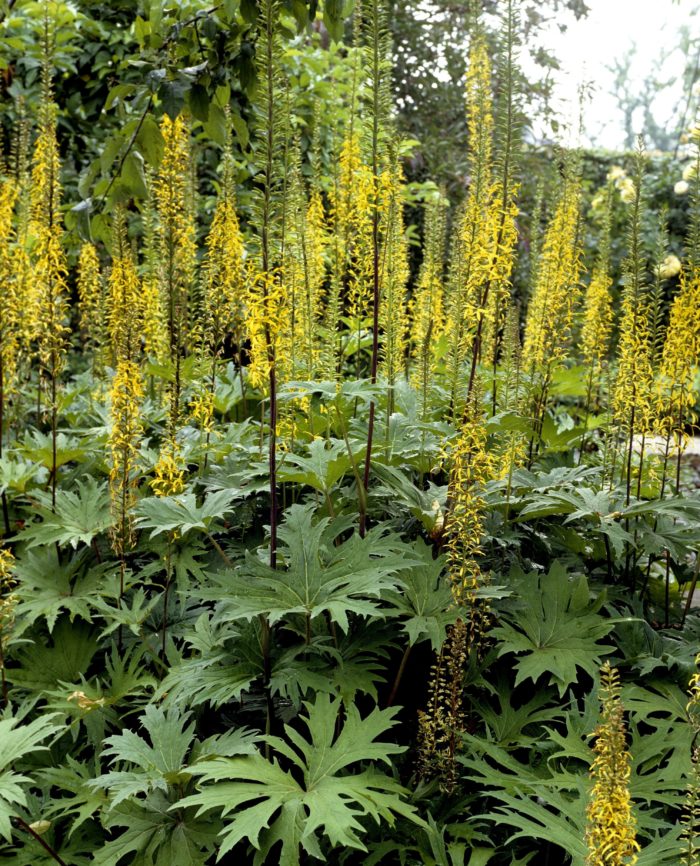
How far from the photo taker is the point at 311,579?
2.45 metres

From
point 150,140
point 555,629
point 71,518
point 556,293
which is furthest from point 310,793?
point 556,293

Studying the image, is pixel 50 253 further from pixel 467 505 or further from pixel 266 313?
pixel 467 505

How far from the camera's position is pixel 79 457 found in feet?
12.6

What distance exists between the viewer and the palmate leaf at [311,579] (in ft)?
7.46

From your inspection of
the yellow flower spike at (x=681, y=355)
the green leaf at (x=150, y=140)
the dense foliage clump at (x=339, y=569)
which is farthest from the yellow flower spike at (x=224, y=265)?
the yellow flower spike at (x=681, y=355)

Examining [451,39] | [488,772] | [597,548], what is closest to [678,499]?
[597,548]

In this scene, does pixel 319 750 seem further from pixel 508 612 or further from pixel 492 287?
pixel 492 287

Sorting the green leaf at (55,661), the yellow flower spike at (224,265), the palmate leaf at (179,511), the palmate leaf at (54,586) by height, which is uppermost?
the yellow flower spike at (224,265)

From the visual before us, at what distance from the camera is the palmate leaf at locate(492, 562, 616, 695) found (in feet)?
8.50

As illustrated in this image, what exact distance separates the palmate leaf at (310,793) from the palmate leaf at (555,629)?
534mm

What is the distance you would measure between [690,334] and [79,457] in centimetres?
279

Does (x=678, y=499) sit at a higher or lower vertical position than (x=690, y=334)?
lower

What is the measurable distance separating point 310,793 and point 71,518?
5.59ft

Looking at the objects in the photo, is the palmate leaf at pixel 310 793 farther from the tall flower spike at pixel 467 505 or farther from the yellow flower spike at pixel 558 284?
the yellow flower spike at pixel 558 284
